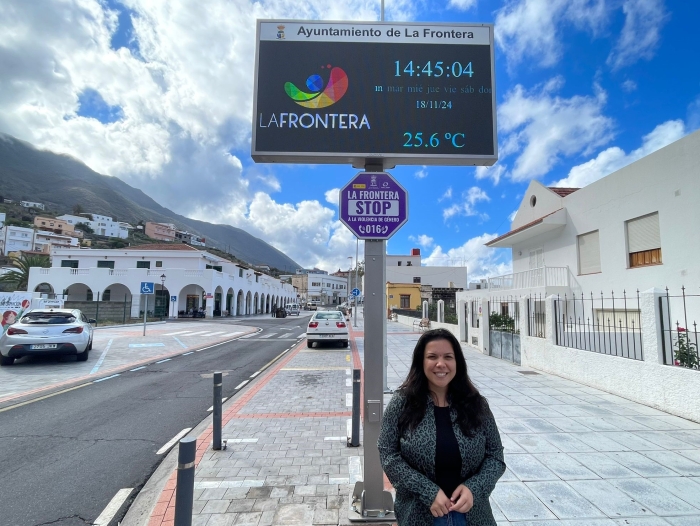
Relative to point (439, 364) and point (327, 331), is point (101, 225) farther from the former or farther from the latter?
point (439, 364)

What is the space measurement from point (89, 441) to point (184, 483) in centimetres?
414

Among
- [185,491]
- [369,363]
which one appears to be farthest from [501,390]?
[185,491]

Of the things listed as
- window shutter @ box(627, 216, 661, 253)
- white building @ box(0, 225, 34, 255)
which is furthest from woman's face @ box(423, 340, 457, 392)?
white building @ box(0, 225, 34, 255)

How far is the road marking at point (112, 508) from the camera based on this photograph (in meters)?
3.28

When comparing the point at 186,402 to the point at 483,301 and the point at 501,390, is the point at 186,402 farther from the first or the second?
the point at 483,301

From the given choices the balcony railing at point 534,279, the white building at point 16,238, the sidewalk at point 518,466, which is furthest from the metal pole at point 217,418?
the white building at point 16,238

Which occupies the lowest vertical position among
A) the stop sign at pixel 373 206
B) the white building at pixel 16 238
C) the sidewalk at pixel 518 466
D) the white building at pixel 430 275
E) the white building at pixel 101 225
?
the sidewalk at pixel 518 466

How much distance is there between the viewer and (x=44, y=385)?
8.35 m

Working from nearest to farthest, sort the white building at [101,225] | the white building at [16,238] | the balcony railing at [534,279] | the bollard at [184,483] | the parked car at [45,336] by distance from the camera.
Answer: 1. the bollard at [184,483]
2. the parked car at [45,336]
3. the balcony railing at [534,279]
4. the white building at [16,238]
5. the white building at [101,225]

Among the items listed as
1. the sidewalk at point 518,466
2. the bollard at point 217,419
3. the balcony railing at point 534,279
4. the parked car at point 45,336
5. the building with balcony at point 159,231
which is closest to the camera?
the sidewalk at point 518,466

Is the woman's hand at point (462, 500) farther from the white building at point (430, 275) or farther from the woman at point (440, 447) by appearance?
the white building at point (430, 275)

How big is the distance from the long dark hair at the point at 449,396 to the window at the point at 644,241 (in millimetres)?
11655

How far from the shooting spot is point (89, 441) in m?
5.11

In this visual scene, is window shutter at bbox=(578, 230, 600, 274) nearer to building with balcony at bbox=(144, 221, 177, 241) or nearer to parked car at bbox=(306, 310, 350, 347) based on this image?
parked car at bbox=(306, 310, 350, 347)
